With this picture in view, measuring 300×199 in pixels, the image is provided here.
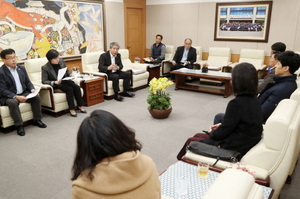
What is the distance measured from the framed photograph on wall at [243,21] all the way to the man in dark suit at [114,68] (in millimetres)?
3229

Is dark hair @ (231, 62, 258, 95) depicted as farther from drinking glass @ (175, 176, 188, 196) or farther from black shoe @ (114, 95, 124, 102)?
black shoe @ (114, 95, 124, 102)

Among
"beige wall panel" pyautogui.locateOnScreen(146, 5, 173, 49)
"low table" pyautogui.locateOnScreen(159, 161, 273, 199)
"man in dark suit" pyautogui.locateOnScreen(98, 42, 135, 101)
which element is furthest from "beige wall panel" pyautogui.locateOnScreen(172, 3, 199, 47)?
"low table" pyautogui.locateOnScreen(159, 161, 273, 199)

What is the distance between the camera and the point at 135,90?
6.18 meters

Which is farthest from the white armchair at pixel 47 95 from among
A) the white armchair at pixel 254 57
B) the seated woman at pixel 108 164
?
the white armchair at pixel 254 57

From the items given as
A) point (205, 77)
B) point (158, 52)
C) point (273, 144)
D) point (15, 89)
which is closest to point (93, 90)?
point (15, 89)

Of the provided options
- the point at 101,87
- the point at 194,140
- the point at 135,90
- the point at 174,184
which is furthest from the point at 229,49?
the point at 174,184

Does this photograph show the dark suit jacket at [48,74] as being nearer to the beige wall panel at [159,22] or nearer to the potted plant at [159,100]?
Result: the potted plant at [159,100]

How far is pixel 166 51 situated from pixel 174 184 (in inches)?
253

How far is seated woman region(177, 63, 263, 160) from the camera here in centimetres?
201

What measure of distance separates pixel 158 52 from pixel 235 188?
263 inches

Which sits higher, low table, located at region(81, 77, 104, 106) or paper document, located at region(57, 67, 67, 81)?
paper document, located at region(57, 67, 67, 81)

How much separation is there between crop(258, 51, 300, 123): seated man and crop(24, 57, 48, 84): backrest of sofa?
385 cm

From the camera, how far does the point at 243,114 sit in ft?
6.61

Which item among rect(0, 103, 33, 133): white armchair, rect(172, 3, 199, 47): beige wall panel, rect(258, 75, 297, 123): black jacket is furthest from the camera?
rect(172, 3, 199, 47): beige wall panel
